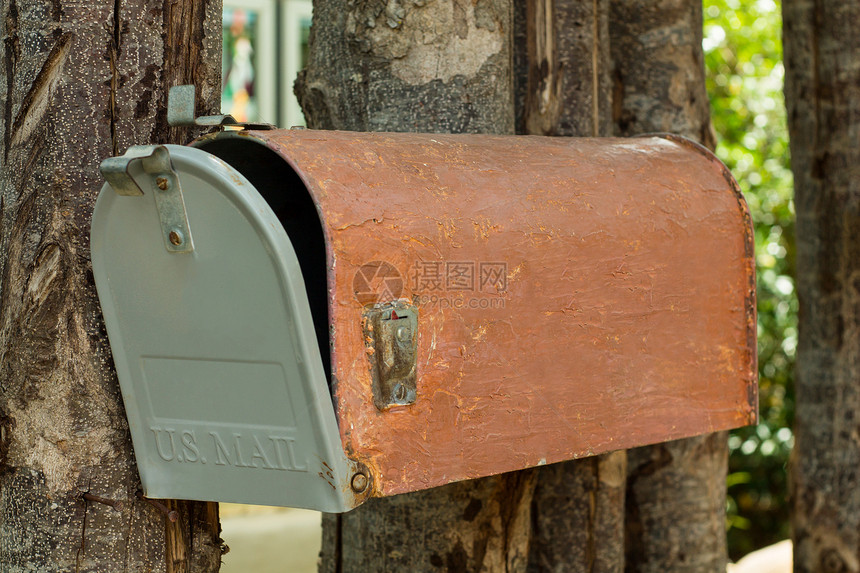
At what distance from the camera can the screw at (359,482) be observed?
1.31m

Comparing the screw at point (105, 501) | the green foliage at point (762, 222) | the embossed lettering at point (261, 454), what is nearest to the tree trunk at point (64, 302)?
the screw at point (105, 501)

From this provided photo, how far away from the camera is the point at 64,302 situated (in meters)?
1.49

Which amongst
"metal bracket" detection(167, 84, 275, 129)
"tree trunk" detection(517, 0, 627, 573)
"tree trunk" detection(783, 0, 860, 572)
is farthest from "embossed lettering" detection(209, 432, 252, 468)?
"tree trunk" detection(783, 0, 860, 572)

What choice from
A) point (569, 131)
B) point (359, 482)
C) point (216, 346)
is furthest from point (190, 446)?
point (569, 131)

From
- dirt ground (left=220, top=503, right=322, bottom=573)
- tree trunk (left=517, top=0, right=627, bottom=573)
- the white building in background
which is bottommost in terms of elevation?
dirt ground (left=220, top=503, right=322, bottom=573)

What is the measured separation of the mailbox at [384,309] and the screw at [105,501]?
0.07m

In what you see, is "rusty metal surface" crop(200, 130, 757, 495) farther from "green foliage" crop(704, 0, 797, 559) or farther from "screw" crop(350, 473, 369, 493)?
"green foliage" crop(704, 0, 797, 559)

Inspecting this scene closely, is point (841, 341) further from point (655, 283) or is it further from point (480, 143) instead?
point (480, 143)

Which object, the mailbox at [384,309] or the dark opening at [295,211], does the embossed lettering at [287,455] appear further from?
the dark opening at [295,211]

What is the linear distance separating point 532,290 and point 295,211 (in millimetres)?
411

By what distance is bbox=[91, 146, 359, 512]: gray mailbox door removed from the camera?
4.22 ft

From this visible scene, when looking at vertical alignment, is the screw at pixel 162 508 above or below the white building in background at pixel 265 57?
below

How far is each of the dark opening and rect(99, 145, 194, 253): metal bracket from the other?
20 centimetres
